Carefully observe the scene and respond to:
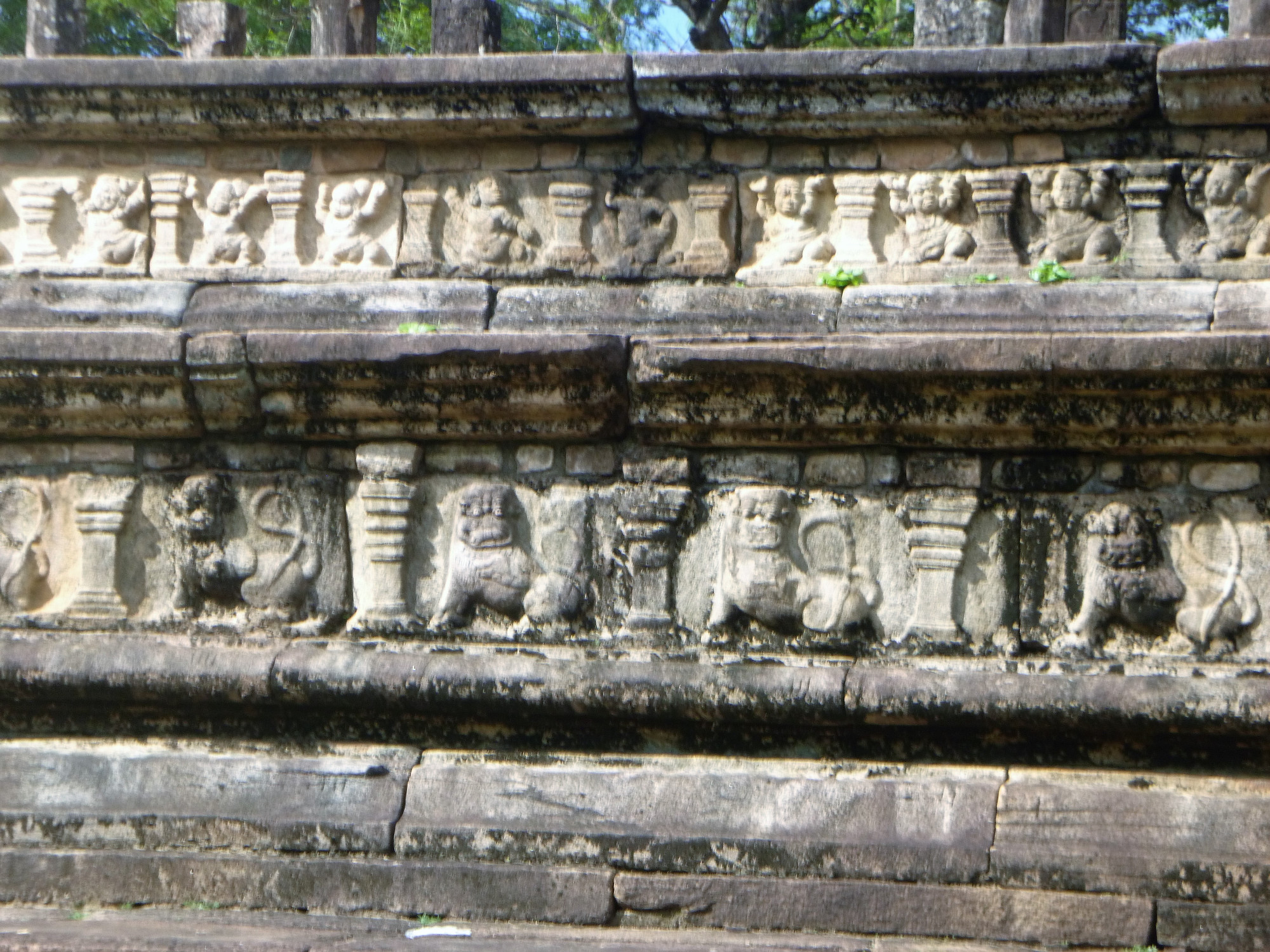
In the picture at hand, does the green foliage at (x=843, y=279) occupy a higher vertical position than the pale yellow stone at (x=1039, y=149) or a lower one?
lower

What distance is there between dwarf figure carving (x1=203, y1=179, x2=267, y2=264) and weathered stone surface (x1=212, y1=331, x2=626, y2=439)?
53 centimetres

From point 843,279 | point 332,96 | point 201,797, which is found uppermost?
point 332,96

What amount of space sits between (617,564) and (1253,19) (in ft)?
7.91

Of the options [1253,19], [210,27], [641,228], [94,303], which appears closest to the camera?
[1253,19]

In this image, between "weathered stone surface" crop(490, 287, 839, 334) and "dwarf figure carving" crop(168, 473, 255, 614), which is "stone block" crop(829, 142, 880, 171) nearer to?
"weathered stone surface" crop(490, 287, 839, 334)

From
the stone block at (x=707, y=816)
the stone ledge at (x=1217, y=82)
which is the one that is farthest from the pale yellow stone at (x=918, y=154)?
the stone block at (x=707, y=816)

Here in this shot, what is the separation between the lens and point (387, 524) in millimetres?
4480

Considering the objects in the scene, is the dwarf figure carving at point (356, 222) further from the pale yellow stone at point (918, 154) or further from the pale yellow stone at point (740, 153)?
the pale yellow stone at point (918, 154)

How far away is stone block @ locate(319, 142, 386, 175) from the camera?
4.69m

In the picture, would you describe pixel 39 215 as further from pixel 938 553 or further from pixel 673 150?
pixel 938 553

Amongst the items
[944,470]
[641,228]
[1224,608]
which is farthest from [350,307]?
[1224,608]

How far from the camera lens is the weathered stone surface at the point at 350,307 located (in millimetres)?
4523

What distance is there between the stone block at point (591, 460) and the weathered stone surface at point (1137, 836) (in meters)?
1.43

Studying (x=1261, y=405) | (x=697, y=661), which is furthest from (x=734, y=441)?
(x=1261, y=405)
